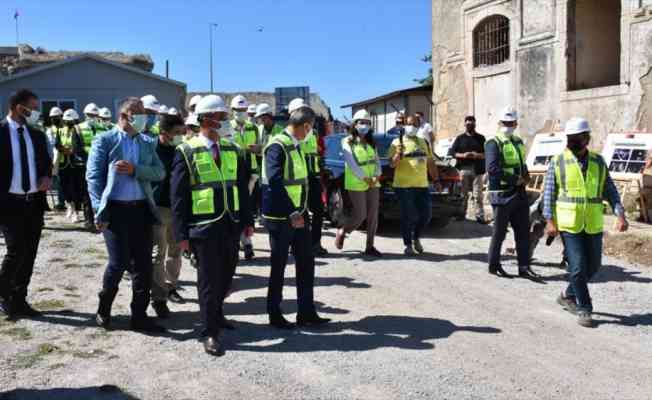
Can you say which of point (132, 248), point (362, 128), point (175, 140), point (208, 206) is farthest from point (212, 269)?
point (362, 128)

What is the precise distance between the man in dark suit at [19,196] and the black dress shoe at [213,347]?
81.7 inches

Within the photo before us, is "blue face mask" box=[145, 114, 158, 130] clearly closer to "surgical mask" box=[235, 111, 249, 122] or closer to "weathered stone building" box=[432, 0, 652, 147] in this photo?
"surgical mask" box=[235, 111, 249, 122]

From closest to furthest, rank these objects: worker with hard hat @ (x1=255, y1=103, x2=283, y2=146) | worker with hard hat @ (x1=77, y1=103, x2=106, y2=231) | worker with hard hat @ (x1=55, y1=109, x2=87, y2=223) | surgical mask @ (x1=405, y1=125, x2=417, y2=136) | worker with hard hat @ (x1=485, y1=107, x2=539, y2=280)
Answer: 1. worker with hard hat @ (x1=485, y1=107, x2=539, y2=280)
2. surgical mask @ (x1=405, y1=125, x2=417, y2=136)
3. worker with hard hat @ (x1=255, y1=103, x2=283, y2=146)
4. worker with hard hat @ (x1=77, y1=103, x2=106, y2=231)
5. worker with hard hat @ (x1=55, y1=109, x2=87, y2=223)

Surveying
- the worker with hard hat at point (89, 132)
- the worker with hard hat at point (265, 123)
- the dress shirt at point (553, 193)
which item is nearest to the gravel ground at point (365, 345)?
the dress shirt at point (553, 193)

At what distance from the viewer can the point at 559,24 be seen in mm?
14391

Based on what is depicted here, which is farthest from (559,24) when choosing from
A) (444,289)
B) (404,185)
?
(444,289)

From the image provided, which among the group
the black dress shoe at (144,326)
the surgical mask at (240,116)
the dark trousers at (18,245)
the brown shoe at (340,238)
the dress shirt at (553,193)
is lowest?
the black dress shoe at (144,326)

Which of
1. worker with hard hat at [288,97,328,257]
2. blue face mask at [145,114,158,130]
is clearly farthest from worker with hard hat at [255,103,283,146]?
blue face mask at [145,114,158,130]

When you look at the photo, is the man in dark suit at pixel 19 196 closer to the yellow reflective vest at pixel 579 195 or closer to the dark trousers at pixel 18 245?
the dark trousers at pixel 18 245

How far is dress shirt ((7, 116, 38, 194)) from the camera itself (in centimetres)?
595

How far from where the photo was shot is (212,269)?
5.07 metres

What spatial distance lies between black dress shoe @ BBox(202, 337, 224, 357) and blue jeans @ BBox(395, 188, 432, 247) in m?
4.52

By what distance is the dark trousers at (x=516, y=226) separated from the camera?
7.68 m

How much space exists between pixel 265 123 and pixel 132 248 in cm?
452
